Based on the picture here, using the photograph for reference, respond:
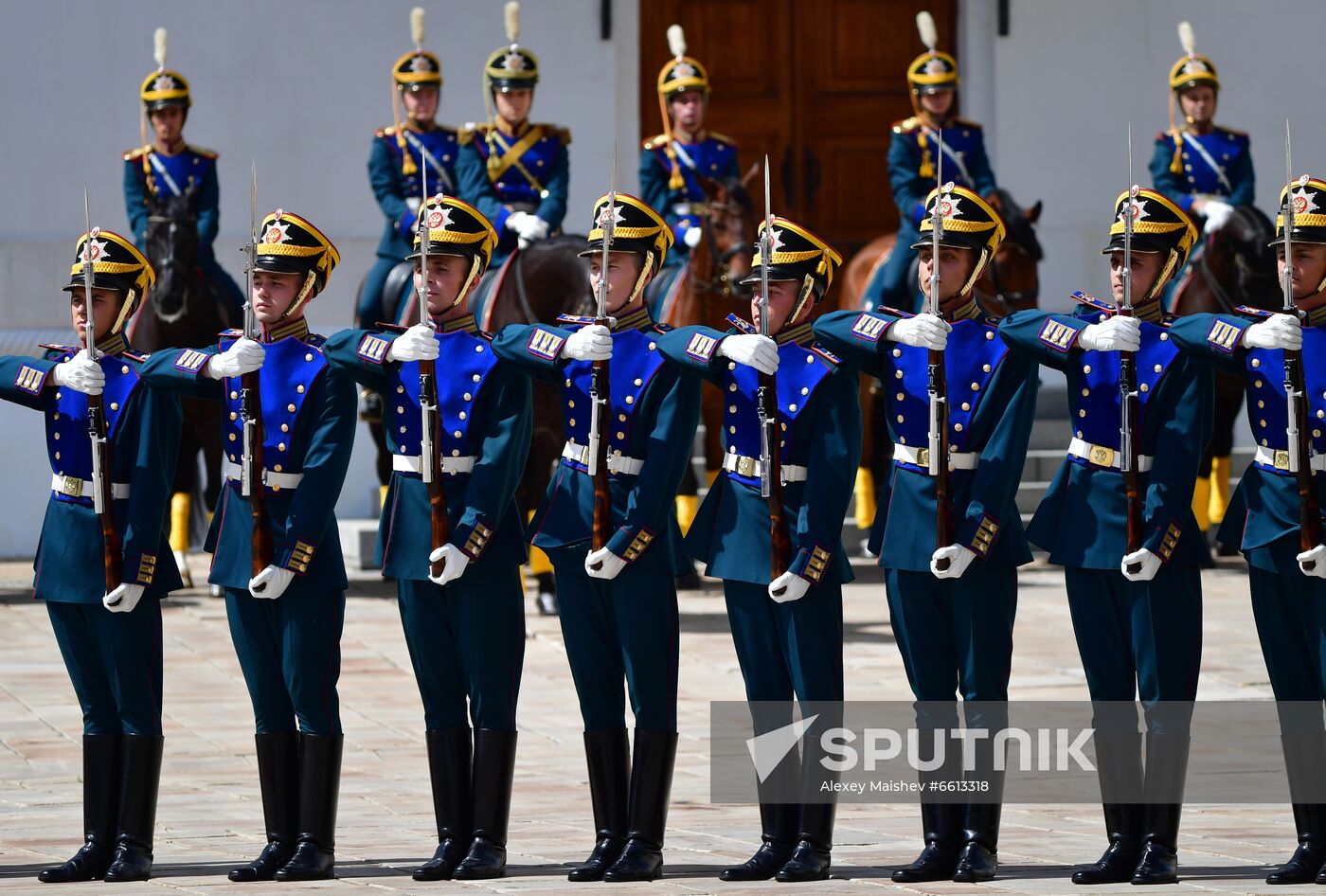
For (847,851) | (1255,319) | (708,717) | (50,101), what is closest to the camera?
(1255,319)

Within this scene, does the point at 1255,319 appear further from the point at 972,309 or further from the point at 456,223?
the point at 456,223

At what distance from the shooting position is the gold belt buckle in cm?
742

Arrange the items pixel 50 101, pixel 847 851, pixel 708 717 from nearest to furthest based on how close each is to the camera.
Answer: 1. pixel 847 851
2. pixel 708 717
3. pixel 50 101

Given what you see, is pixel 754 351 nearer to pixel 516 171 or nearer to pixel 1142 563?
pixel 1142 563

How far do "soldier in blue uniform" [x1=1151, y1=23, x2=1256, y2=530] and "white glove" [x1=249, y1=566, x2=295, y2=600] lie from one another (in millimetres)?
8766

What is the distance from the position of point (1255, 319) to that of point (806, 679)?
1574mm

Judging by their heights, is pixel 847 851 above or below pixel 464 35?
below

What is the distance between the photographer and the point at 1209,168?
1541cm

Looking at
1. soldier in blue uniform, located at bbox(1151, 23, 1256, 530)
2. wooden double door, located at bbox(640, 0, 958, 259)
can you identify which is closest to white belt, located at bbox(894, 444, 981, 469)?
soldier in blue uniform, located at bbox(1151, 23, 1256, 530)

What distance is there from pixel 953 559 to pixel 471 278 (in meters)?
1.62

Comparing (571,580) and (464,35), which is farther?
(464,35)

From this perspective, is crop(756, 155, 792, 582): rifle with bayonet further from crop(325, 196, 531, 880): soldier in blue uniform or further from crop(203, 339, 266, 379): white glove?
crop(203, 339, 266, 379): white glove

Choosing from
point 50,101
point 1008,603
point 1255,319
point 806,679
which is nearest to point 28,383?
point 806,679

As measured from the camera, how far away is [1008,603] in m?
7.48
